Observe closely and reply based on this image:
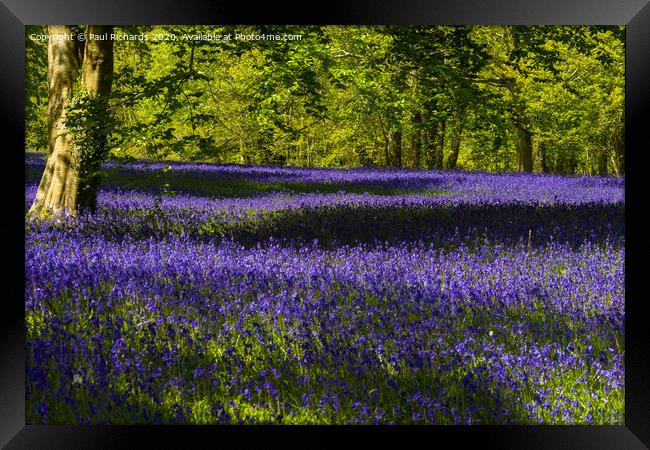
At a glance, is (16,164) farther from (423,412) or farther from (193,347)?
(423,412)

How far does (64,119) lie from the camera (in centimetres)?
693

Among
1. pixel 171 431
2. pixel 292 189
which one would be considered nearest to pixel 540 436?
pixel 171 431

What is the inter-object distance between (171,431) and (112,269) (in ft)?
7.03

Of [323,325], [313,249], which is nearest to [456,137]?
[313,249]

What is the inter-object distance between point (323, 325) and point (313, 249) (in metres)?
2.21

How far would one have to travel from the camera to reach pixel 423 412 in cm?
335

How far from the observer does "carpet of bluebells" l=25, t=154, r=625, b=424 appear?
3408mm

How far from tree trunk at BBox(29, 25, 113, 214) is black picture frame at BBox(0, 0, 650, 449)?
3.56 meters

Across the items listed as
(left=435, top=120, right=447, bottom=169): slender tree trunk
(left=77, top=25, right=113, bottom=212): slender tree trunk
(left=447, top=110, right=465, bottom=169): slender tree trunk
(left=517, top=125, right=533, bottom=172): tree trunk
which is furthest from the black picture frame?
(left=517, top=125, right=533, bottom=172): tree trunk
